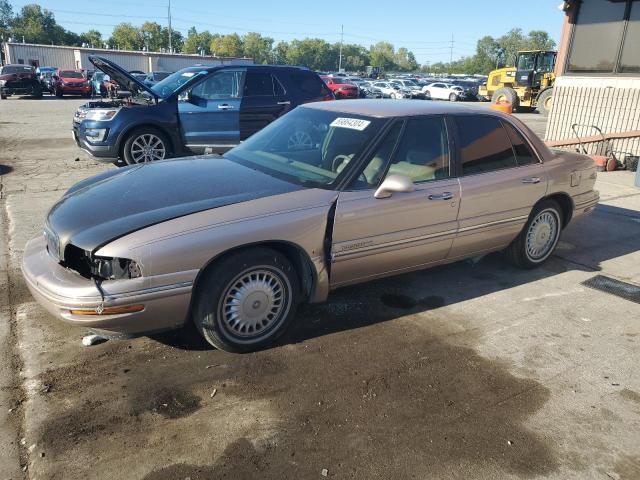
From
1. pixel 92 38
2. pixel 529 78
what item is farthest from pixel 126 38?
pixel 529 78

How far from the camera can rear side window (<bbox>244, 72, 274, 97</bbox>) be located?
9.01 metres

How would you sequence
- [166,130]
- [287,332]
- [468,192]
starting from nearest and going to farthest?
1. [287,332]
2. [468,192]
3. [166,130]

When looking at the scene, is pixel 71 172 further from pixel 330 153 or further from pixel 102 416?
pixel 102 416

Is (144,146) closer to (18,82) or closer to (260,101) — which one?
(260,101)

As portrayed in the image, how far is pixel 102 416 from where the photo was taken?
2.82 meters

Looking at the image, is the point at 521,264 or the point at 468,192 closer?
the point at 468,192

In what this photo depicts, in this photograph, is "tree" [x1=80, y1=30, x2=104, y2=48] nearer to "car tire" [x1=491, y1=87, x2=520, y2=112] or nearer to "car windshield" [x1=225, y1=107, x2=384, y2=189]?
"car tire" [x1=491, y1=87, x2=520, y2=112]

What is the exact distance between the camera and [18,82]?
2709 centimetres

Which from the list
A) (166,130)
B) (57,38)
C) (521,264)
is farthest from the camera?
(57,38)

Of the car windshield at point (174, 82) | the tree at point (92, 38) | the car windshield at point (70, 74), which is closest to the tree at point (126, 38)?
the tree at point (92, 38)

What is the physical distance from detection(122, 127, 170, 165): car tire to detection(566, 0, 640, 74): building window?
9.22m

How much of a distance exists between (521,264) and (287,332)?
2.61m

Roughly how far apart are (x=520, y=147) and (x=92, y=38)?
465ft

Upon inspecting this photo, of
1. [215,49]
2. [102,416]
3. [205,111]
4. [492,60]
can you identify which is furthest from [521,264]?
[492,60]
